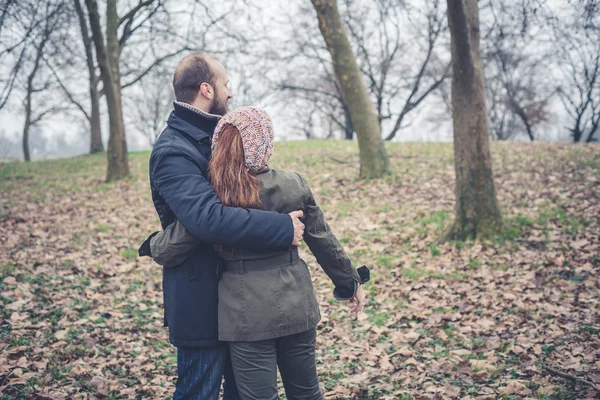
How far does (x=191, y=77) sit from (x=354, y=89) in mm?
8946

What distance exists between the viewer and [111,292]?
646cm

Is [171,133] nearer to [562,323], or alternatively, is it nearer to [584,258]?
[562,323]

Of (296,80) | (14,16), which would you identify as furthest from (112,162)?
(296,80)

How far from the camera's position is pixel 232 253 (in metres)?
2.41

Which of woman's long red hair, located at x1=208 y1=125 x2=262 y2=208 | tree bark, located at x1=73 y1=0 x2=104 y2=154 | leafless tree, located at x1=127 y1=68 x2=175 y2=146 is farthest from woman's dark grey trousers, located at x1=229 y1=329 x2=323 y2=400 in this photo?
leafless tree, located at x1=127 y1=68 x2=175 y2=146

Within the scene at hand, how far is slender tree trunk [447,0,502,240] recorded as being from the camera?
711cm

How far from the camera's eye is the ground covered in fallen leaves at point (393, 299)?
4.20 metres

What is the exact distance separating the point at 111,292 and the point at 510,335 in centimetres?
505

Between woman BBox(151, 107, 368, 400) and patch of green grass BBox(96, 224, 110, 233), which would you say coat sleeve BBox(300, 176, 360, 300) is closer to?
woman BBox(151, 107, 368, 400)

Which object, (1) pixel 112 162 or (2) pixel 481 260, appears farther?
(1) pixel 112 162

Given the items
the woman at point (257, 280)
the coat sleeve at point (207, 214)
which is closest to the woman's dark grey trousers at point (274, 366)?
the woman at point (257, 280)

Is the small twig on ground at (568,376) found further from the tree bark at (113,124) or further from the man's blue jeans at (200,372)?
the tree bark at (113,124)

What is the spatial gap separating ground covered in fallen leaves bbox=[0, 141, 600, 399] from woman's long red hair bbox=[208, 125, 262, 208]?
2.51 meters

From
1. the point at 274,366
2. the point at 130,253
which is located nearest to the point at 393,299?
the point at 274,366
